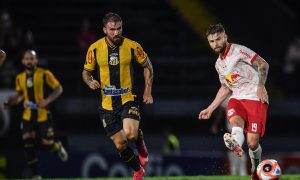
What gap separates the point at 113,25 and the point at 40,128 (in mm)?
4619

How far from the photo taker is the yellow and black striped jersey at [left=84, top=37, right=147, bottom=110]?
11.0 m

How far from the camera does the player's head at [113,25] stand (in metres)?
10.6

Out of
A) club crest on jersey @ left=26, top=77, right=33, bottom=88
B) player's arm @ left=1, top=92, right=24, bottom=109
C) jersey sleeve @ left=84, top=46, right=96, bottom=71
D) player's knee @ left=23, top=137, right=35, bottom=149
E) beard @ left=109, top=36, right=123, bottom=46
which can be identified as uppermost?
beard @ left=109, top=36, right=123, bottom=46

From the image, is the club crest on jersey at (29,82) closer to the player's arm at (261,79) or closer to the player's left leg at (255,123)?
the player's left leg at (255,123)

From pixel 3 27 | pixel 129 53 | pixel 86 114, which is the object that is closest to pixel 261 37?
pixel 86 114

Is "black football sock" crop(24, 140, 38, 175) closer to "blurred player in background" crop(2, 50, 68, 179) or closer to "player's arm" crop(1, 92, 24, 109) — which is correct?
"blurred player in background" crop(2, 50, 68, 179)

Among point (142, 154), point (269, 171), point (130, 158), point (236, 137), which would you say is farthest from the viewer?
point (142, 154)

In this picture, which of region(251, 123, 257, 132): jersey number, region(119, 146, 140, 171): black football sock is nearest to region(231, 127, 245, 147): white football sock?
region(251, 123, 257, 132): jersey number

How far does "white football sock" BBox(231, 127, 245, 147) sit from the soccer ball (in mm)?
361

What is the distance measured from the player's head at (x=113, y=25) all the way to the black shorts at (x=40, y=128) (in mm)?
4296

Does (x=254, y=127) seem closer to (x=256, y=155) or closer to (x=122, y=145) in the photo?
(x=256, y=155)

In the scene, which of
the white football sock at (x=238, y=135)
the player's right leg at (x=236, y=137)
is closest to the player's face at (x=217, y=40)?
the player's right leg at (x=236, y=137)

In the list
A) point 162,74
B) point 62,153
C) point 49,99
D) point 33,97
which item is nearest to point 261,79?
point 49,99

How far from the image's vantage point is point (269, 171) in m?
10.1
